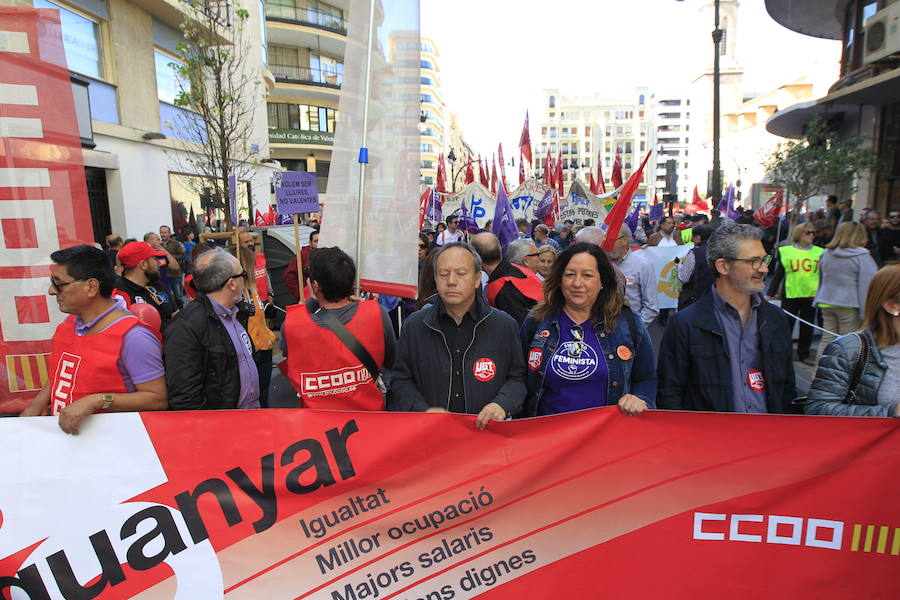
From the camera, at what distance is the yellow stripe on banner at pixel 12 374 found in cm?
328

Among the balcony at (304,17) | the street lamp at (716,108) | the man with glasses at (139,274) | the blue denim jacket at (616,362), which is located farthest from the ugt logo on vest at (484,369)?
the balcony at (304,17)

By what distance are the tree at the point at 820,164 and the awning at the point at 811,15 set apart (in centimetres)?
426

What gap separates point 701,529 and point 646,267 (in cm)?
370

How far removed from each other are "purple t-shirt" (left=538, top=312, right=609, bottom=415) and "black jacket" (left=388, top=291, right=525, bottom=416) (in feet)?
0.52

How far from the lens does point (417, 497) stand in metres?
2.51

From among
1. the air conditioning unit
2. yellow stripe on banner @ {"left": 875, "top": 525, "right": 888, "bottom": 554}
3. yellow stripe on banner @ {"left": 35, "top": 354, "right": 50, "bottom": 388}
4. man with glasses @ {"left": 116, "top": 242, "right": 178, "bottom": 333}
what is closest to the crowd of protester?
yellow stripe on banner @ {"left": 875, "top": 525, "right": 888, "bottom": 554}

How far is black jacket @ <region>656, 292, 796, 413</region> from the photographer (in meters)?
2.68

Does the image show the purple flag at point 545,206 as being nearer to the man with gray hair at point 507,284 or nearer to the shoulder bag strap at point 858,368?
the man with gray hair at point 507,284

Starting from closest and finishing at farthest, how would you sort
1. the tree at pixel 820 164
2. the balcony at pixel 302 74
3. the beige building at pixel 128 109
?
the beige building at pixel 128 109, the tree at pixel 820 164, the balcony at pixel 302 74

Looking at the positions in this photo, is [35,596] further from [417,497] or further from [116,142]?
[116,142]

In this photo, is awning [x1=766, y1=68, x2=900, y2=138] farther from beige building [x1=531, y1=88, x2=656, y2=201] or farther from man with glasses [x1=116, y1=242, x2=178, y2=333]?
beige building [x1=531, y1=88, x2=656, y2=201]

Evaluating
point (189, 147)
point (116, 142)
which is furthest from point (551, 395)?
point (189, 147)

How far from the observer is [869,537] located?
7.58 ft

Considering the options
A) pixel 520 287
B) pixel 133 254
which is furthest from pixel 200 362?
pixel 520 287
